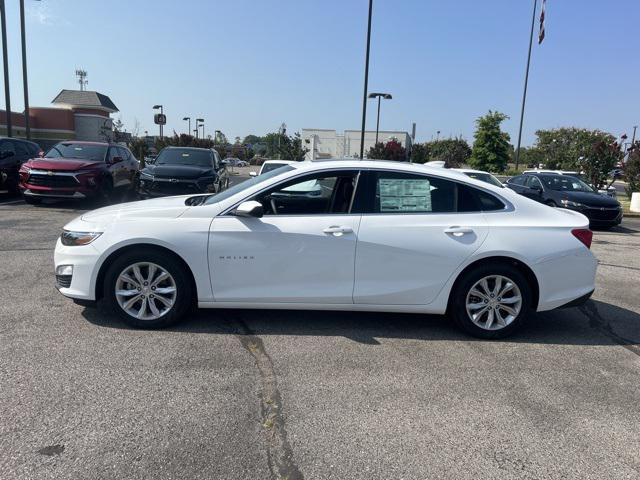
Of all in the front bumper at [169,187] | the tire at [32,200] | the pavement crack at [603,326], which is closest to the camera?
the pavement crack at [603,326]

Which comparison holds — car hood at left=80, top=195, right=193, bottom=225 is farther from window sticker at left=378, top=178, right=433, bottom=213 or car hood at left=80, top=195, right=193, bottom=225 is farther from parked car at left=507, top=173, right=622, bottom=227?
parked car at left=507, top=173, right=622, bottom=227

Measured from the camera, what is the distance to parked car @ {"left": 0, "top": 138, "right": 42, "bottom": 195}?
13298mm

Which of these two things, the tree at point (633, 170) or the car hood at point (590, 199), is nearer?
the car hood at point (590, 199)

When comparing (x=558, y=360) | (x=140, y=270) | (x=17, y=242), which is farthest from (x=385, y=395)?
(x=17, y=242)

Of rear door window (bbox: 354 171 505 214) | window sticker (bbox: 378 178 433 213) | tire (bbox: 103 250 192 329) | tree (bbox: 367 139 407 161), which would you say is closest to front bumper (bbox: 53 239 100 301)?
tire (bbox: 103 250 192 329)

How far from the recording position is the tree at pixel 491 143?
131 ft

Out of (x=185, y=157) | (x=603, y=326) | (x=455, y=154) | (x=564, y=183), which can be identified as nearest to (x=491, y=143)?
(x=455, y=154)

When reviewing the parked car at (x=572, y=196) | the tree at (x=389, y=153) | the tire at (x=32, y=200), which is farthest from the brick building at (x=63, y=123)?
the parked car at (x=572, y=196)

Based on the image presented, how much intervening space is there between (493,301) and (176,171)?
9.71m

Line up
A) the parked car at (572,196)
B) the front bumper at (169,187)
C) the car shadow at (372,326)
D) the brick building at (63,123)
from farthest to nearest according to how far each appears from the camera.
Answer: the brick building at (63,123)
the parked car at (572,196)
the front bumper at (169,187)
the car shadow at (372,326)

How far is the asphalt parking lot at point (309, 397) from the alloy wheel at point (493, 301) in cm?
25

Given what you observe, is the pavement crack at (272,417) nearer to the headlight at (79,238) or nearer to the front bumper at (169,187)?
the headlight at (79,238)

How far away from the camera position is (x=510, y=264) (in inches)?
178

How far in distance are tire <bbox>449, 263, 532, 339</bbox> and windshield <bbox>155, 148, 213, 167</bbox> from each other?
33.9 feet
